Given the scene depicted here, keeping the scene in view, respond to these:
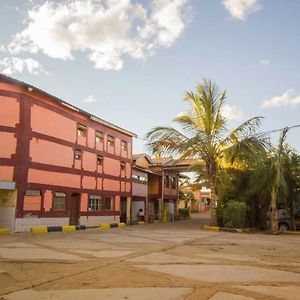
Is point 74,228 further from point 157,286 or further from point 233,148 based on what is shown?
point 157,286

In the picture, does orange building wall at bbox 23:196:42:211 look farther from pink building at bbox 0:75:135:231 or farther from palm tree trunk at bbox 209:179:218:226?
palm tree trunk at bbox 209:179:218:226

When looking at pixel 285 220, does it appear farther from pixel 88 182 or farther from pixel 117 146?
pixel 117 146

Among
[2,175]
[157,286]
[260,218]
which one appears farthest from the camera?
[260,218]

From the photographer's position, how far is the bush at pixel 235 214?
2503cm

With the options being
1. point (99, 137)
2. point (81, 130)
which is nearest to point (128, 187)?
point (99, 137)

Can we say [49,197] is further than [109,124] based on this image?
No

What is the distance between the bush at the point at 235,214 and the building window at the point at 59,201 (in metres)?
10.5

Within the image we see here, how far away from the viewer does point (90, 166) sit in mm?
27656

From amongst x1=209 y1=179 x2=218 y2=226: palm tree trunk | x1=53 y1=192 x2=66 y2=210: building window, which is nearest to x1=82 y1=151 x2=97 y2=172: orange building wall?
x1=53 y1=192 x2=66 y2=210: building window

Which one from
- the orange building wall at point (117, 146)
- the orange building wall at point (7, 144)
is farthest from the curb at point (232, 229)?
the orange building wall at point (7, 144)

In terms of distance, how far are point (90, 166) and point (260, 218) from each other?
12961 millimetres

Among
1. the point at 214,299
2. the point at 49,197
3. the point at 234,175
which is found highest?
the point at 234,175

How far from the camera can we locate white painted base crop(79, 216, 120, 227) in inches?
1051

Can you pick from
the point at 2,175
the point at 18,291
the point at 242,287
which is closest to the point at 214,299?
the point at 242,287
